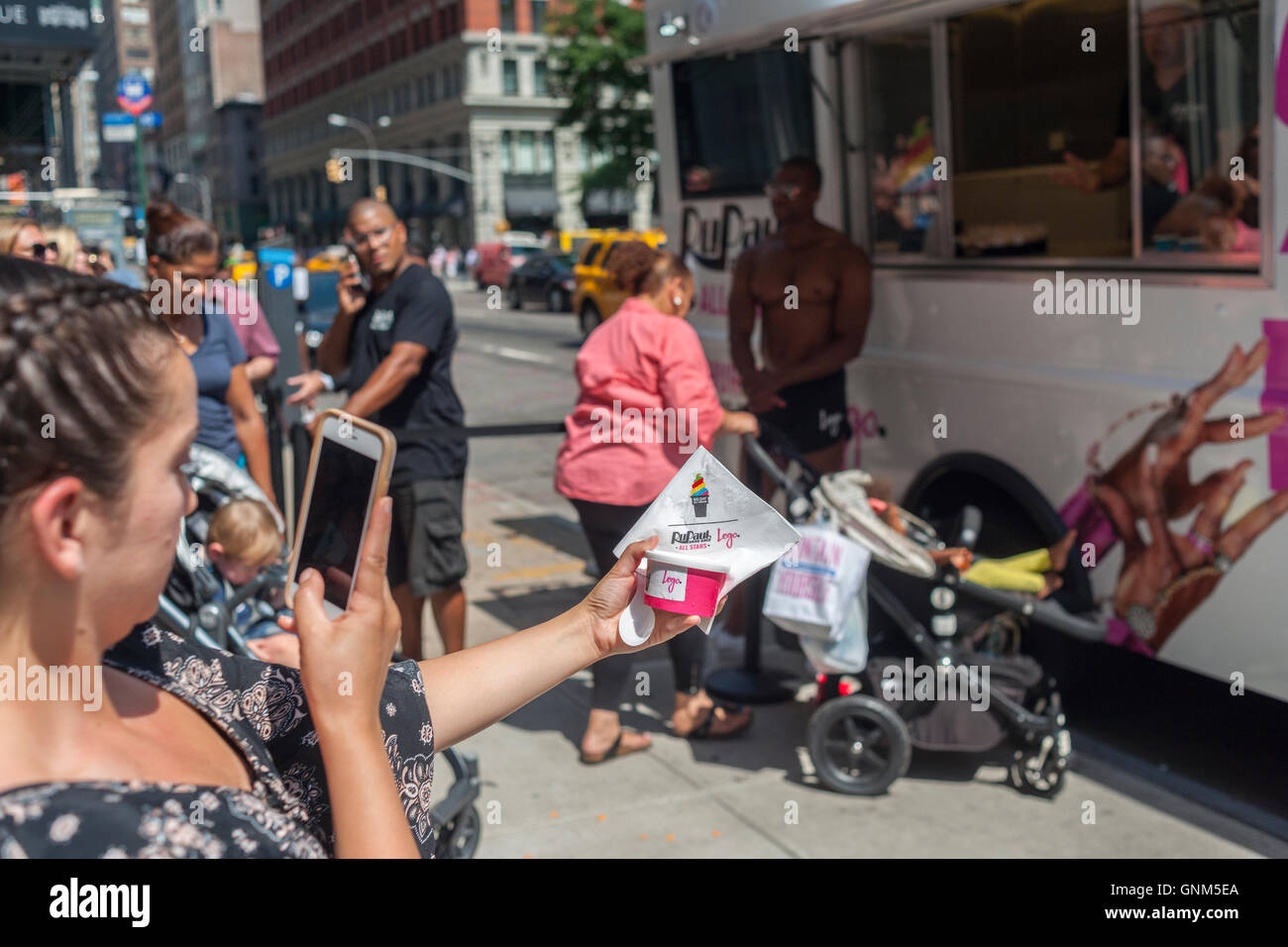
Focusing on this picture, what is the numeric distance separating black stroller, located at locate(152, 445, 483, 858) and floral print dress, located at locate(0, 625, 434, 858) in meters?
2.29

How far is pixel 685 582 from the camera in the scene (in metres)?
1.55

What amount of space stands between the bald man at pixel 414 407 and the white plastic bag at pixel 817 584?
141 cm

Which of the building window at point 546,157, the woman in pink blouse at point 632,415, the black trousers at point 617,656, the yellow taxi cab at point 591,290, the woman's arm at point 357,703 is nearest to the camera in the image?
the woman's arm at point 357,703

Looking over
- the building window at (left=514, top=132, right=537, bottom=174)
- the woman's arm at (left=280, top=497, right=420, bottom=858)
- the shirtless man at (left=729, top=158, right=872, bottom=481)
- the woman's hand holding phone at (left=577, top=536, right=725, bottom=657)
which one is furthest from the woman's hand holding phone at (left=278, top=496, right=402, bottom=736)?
the building window at (left=514, top=132, right=537, bottom=174)

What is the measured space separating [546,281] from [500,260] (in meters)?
10.6

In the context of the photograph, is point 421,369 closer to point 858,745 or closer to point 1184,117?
point 858,745

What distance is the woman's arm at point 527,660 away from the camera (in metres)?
1.59

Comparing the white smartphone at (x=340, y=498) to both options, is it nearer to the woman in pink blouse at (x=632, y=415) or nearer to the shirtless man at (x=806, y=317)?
the woman in pink blouse at (x=632, y=415)

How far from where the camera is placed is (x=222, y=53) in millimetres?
119875

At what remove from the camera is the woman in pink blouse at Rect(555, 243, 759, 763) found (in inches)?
180

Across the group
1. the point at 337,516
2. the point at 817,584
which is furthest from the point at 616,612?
the point at 817,584

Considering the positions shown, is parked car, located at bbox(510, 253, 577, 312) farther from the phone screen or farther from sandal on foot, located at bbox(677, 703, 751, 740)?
the phone screen

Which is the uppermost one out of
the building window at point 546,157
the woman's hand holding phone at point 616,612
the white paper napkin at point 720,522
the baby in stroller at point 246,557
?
the building window at point 546,157

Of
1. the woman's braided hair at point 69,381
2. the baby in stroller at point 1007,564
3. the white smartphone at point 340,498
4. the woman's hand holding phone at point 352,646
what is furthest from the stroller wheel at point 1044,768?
the woman's braided hair at point 69,381
